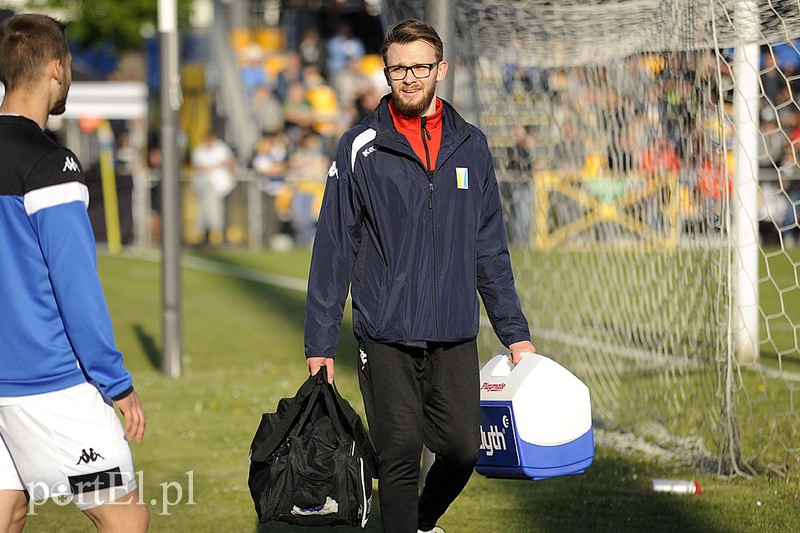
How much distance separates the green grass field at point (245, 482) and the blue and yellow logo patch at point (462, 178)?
69.8 inches

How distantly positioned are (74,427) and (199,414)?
4.94 m

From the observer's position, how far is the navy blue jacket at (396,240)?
15.0 feet

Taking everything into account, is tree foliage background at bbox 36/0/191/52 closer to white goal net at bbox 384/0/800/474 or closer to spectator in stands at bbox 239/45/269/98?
spectator in stands at bbox 239/45/269/98

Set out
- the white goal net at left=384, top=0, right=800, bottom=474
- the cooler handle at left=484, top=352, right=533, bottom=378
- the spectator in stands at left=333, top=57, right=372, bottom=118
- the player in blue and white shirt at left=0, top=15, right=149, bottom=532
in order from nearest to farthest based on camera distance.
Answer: the player in blue and white shirt at left=0, top=15, right=149, bottom=532 < the cooler handle at left=484, top=352, right=533, bottom=378 < the white goal net at left=384, top=0, right=800, bottom=474 < the spectator in stands at left=333, top=57, right=372, bottom=118

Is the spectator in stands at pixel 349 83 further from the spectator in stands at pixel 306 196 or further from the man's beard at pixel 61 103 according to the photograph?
the man's beard at pixel 61 103

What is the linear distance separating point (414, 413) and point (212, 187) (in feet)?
62.0

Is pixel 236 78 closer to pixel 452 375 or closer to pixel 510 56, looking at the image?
pixel 510 56

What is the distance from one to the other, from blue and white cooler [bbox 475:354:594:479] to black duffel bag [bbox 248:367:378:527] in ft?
1.90

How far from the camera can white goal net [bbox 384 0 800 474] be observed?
6.82m

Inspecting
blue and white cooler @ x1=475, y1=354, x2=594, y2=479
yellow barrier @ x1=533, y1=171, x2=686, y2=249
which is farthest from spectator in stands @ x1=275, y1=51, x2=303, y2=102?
blue and white cooler @ x1=475, y1=354, x2=594, y2=479

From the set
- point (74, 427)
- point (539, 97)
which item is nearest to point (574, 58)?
point (539, 97)

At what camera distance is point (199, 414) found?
8.61 meters

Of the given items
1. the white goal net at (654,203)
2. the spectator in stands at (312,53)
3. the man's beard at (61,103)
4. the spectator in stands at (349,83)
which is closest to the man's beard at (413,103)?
the man's beard at (61,103)

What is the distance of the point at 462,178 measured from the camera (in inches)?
183
